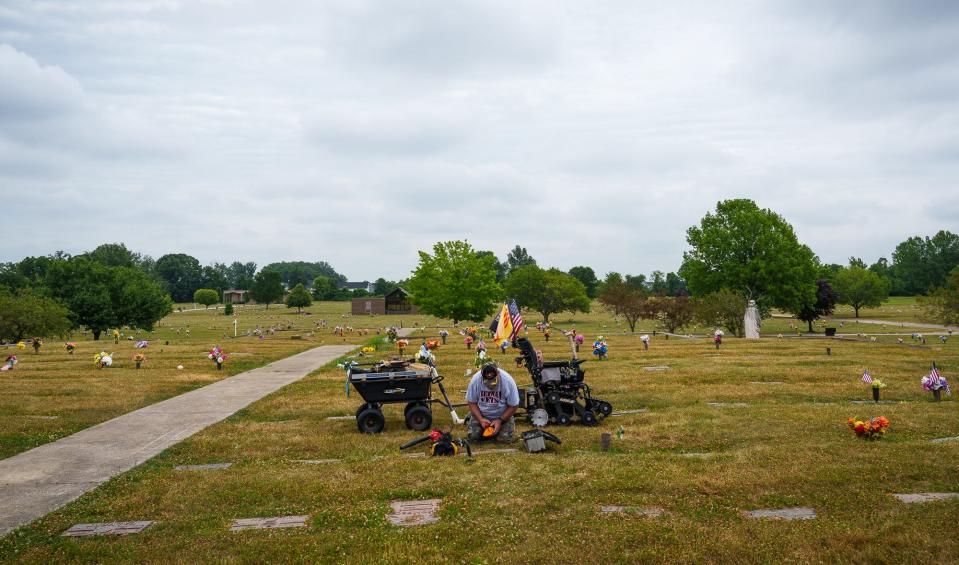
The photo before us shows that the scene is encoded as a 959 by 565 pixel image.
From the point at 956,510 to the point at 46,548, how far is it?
938cm

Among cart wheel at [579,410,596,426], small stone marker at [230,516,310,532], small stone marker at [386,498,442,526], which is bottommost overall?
small stone marker at [230,516,310,532]

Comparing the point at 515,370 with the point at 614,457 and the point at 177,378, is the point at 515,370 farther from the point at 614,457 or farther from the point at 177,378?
the point at 614,457

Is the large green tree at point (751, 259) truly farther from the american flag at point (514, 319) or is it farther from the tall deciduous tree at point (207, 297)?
the tall deciduous tree at point (207, 297)

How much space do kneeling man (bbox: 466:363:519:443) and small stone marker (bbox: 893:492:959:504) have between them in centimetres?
540

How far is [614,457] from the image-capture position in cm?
906

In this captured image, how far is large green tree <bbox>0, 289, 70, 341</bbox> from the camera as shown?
36625 millimetres

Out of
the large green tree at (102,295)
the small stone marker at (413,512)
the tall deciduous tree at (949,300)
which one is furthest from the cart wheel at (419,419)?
the large green tree at (102,295)

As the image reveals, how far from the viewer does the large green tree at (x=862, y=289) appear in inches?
2889

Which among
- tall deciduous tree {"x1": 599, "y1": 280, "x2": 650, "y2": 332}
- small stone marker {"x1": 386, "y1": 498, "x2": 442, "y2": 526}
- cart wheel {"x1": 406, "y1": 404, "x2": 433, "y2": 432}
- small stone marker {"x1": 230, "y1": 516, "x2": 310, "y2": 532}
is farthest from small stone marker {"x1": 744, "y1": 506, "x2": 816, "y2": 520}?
tall deciduous tree {"x1": 599, "y1": 280, "x2": 650, "y2": 332}

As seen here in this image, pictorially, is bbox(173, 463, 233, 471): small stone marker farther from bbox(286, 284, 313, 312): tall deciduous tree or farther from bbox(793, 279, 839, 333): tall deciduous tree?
bbox(286, 284, 313, 312): tall deciduous tree

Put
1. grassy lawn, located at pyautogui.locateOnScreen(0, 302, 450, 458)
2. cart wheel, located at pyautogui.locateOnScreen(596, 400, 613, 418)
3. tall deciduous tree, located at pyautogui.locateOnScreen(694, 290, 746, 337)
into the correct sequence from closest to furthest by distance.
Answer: cart wheel, located at pyautogui.locateOnScreen(596, 400, 613, 418)
grassy lawn, located at pyautogui.locateOnScreen(0, 302, 450, 458)
tall deciduous tree, located at pyautogui.locateOnScreen(694, 290, 746, 337)

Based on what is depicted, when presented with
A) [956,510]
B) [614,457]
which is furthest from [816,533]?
[614,457]

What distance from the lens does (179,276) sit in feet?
504

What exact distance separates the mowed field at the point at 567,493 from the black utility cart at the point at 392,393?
0.28m
